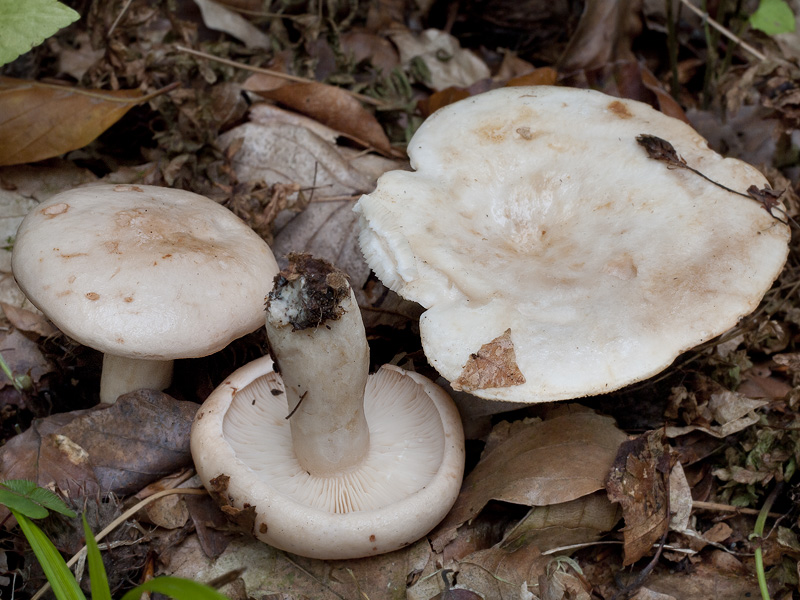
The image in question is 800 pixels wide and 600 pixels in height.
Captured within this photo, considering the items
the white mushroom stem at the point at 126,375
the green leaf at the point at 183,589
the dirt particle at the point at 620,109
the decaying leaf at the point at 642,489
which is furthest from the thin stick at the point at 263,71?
the green leaf at the point at 183,589

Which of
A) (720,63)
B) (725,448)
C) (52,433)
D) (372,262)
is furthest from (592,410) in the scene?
(720,63)

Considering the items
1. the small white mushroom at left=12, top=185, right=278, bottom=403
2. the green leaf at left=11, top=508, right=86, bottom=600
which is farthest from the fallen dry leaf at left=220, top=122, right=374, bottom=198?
the green leaf at left=11, top=508, right=86, bottom=600

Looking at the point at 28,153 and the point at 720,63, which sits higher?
the point at 720,63

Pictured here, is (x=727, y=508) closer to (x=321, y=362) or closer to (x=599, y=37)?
(x=321, y=362)

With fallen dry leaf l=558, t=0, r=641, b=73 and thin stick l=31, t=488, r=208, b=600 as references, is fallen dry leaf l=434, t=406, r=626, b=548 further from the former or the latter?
fallen dry leaf l=558, t=0, r=641, b=73

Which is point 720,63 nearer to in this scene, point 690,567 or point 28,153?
point 690,567

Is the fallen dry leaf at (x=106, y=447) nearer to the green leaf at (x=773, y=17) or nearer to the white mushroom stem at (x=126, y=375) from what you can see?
the white mushroom stem at (x=126, y=375)
